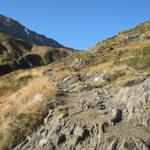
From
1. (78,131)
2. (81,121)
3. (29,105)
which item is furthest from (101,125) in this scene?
(29,105)

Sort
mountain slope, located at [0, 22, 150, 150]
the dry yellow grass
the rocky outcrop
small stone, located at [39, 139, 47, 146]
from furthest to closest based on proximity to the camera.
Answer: the dry yellow grass
small stone, located at [39, 139, 47, 146]
mountain slope, located at [0, 22, 150, 150]
the rocky outcrop

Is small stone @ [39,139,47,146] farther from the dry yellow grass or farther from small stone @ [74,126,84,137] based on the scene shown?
the dry yellow grass

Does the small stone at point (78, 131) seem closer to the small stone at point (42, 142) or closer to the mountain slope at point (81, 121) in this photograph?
the mountain slope at point (81, 121)

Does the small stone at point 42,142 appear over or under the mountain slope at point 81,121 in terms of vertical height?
under

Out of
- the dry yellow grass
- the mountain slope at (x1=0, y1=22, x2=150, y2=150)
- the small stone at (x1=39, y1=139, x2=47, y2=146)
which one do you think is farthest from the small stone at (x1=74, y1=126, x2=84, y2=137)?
the dry yellow grass

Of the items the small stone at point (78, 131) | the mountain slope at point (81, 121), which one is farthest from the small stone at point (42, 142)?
the small stone at point (78, 131)

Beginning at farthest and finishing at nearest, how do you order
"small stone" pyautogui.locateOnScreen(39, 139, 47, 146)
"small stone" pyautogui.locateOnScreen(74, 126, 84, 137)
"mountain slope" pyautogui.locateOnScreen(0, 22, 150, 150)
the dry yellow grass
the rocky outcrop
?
the dry yellow grass, "small stone" pyautogui.locateOnScreen(39, 139, 47, 146), "small stone" pyautogui.locateOnScreen(74, 126, 84, 137), "mountain slope" pyautogui.locateOnScreen(0, 22, 150, 150), the rocky outcrop

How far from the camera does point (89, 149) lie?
507 inches

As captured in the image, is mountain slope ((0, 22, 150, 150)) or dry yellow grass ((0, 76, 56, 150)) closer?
mountain slope ((0, 22, 150, 150))

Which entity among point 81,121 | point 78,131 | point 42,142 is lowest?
point 42,142

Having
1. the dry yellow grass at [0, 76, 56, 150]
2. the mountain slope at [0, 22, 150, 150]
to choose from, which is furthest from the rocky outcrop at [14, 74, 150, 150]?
the dry yellow grass at [0, 76, 56, 150]

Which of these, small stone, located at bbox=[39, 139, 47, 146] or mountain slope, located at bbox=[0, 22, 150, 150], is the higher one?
mountain slope, located at bbox=[0, 22, 150, 150]

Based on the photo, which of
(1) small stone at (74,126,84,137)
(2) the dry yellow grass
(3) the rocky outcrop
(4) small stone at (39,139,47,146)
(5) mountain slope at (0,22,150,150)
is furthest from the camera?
(2) the dry yellow grass

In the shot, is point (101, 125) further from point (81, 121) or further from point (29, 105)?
point (29, 105)
